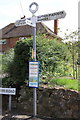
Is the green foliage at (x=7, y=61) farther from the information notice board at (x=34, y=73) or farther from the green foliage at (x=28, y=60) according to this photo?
the information notice board at (x=34, y=73)

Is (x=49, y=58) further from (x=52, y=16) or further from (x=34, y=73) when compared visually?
(x=52, y=16)

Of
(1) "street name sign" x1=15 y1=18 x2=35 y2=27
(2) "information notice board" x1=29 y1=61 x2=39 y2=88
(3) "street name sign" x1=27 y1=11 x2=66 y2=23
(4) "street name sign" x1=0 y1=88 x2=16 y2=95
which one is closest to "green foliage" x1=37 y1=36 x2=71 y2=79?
(4) "street name sign" x1=0 y1=88 x2=16 y2=95

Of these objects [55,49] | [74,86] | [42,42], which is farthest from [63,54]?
[74,86]

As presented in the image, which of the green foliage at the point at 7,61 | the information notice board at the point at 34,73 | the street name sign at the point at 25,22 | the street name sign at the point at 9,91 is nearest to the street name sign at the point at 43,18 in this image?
the street name sign at the point at 25,22

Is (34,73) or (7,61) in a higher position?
(7,61)

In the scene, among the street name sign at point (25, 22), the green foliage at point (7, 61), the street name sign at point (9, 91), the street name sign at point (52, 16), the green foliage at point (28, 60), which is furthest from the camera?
the green foliage at point (7, 61)

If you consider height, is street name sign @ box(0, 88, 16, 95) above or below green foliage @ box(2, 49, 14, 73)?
below

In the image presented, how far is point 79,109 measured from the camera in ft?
15.1

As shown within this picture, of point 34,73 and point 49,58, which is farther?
point 49,58

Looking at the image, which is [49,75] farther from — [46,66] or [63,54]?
[63,54]

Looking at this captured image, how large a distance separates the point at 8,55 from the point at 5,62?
0.28m

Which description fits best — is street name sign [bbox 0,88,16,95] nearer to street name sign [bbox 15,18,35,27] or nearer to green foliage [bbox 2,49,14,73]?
green foliage [bbox 2,49,14,73]

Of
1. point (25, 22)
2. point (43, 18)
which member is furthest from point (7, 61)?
point (43, 18)

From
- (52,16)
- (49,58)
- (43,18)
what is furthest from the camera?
(49,58)
